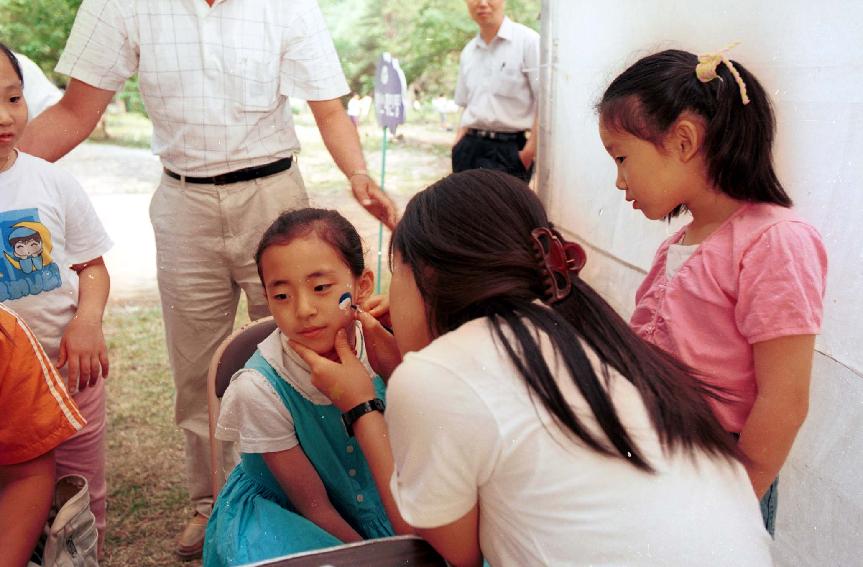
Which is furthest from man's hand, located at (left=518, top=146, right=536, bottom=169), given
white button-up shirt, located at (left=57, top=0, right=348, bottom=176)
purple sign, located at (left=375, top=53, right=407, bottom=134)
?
white button-up shirt, located at (left=57, top=0, right=348, bottom=176)

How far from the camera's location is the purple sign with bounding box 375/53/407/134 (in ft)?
16.8

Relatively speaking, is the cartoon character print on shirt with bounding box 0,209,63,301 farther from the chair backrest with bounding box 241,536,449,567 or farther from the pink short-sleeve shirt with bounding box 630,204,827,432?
the pink short-sleeve shirt with bounding box 630,204,827,432

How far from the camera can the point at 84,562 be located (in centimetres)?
162

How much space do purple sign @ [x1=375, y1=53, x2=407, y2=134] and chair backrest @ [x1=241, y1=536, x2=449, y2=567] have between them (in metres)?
4.16

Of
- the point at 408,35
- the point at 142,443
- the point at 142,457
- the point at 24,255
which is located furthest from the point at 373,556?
the point at 408,35

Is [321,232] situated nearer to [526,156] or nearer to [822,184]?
[822,184]

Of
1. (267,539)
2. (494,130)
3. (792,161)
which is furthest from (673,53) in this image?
(494,130)

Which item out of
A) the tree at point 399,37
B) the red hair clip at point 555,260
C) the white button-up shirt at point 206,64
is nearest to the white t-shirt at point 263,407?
the red hair clip at point 555,260

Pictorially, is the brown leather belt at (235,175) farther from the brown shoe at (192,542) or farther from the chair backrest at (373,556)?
the chair backrest at (373,556)

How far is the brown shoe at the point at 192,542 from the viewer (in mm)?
2605

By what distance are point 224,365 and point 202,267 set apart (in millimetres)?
754

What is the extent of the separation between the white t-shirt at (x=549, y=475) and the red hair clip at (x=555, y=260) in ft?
0.31

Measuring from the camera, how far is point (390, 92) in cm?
518

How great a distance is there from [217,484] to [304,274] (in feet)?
1.80
